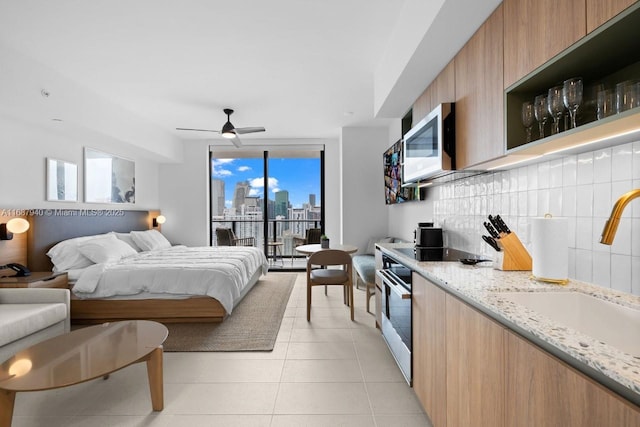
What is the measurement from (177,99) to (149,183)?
2.43 meters

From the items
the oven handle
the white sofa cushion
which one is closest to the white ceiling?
the oven handle

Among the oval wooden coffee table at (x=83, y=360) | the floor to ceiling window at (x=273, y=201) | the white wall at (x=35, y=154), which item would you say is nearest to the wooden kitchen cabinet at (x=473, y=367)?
the oval wooden coffee table at (x=83, y=360)

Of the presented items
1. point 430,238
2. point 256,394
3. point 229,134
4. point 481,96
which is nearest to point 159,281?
point 256,394

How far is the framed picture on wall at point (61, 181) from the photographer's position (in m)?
3.59

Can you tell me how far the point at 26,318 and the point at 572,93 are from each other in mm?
3599

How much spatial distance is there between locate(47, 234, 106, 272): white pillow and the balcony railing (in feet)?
10.1

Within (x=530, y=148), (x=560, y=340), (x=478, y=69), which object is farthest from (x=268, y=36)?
(x=560, y=340)

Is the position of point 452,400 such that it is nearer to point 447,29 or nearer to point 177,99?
point 447,29

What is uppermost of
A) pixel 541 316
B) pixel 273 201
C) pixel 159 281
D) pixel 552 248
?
pixel 273 201

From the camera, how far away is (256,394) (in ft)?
6.73

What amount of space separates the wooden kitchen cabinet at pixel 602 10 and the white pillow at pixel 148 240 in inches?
210

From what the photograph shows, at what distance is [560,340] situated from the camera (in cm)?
74

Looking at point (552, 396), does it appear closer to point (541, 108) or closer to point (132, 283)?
point (541, 108)

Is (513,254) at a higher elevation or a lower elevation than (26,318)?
higher
